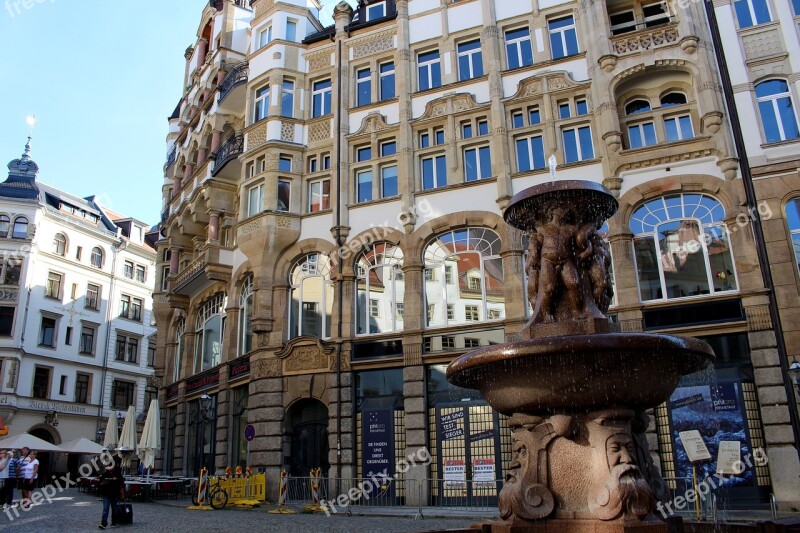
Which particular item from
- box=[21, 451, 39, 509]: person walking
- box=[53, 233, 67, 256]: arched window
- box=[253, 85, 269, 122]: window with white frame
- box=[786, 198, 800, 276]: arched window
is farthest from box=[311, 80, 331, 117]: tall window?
box=[53, 233, 67, 256]: arched window

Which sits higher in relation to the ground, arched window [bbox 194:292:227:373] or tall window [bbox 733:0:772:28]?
tall window [bbox 733:0:772:28]

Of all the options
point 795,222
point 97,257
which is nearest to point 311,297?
point 795,222

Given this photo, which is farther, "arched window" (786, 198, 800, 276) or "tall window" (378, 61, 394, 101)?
"tall window" (378, 61, 394, 101)

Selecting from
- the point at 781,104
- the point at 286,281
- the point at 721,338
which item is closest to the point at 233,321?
the point at 286,281

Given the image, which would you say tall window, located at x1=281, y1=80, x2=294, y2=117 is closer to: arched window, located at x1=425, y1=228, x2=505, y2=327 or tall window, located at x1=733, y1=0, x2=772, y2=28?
arched window, located at x1=425, y1=228, x2=505, y2=327

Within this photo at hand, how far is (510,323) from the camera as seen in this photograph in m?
19.8

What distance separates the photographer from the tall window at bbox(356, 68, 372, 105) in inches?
979

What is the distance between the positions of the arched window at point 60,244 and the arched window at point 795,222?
Result: 43.6 metres

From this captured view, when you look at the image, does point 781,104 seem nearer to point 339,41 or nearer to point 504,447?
point 504,447

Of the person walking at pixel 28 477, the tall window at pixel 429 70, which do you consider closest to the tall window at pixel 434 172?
the tall window at pixel 429 70

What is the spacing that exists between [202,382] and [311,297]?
7523 mm

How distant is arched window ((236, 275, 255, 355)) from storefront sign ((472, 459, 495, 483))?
381 inches

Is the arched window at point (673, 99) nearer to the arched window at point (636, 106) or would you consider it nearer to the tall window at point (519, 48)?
the arched window at point (636, 106)

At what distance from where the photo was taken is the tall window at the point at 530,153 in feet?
70.9
